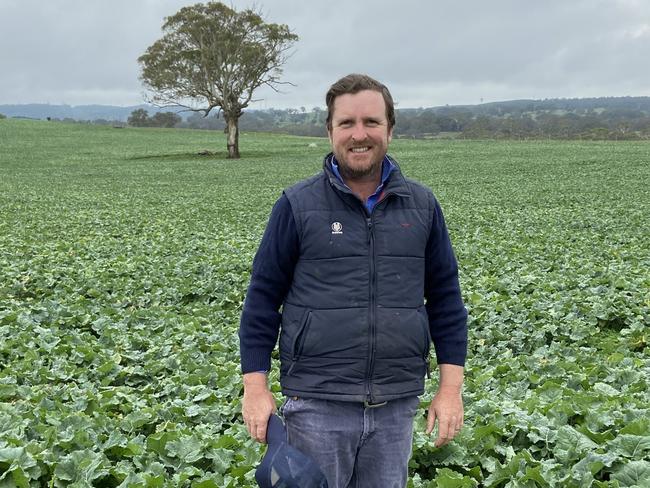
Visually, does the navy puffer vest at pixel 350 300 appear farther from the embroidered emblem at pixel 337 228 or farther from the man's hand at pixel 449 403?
the man's hand at pixel 449 403

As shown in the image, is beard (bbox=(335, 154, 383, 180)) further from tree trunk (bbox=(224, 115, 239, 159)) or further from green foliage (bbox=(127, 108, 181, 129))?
green foliage (bbox=(127, 108, 181, 129))

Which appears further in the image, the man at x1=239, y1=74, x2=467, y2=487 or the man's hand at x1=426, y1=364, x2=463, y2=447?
the man's hand at x1=426, y1=364, x2=463, y2=447

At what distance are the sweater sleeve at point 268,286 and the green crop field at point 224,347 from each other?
4.38ft

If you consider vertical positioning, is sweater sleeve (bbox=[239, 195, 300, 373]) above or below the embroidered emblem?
below

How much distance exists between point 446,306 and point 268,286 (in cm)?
93

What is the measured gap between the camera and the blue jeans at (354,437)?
9.66ft

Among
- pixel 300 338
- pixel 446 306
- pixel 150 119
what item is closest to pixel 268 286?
pixel 300 338

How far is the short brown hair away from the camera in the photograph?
112 inches

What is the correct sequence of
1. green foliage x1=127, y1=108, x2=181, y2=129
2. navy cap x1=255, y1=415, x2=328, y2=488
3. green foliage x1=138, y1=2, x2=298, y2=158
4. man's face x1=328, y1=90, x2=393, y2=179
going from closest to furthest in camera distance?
navy cap x1=255, y1=415, x2=328, y2=488, man's face x1=328, y1=90, x2=393, y2=179, green foliage x1=138, y1=2, x2=298, y2=158, green foliage x1=127, y1=108, x2=181, y2=129

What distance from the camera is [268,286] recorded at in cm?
301

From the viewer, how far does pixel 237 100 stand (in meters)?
54.9

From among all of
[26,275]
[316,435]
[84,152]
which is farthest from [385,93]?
[84,152]

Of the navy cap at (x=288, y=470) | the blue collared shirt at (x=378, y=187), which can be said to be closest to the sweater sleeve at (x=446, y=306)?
the blue collared shirt at (x=378, y=187)

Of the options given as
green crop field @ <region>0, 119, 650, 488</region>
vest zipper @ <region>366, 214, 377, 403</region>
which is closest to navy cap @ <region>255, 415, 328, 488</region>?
vest zipper @ <region>366, 214, 377, 403</region>
